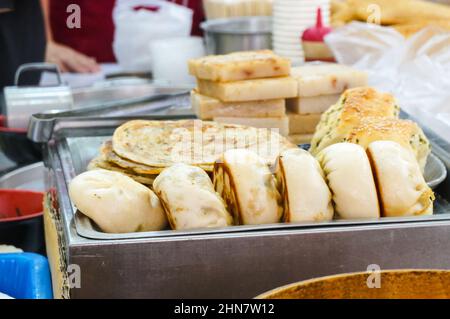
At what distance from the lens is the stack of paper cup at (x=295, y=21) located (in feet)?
9.18

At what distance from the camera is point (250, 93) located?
69.3 inches

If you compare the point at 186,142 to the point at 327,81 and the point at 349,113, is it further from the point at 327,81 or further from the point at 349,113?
the point at 327,81

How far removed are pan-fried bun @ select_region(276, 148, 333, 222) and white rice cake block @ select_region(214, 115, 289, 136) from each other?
69cm

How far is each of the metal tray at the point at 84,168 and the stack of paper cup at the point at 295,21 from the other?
A: 1.17 meters


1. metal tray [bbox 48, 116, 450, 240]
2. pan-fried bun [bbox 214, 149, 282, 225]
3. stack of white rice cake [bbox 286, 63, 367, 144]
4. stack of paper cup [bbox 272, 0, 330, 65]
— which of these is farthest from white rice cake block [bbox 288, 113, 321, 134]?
stack of paper cup [bbox 272, 0, 330, 65]

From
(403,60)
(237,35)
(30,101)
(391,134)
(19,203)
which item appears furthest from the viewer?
(237,35)

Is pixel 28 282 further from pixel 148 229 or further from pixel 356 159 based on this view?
pixel 356 159

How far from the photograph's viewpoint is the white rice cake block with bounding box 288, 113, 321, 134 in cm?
182

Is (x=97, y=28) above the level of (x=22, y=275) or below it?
above

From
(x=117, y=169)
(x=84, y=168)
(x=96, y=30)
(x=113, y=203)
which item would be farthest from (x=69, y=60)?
(x=113, y=203)

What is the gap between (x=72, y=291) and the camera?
102cm

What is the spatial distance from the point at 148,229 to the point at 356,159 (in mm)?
363

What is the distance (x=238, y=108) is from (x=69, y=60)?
7.28 feet

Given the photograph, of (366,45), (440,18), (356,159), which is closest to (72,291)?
(356,159)
